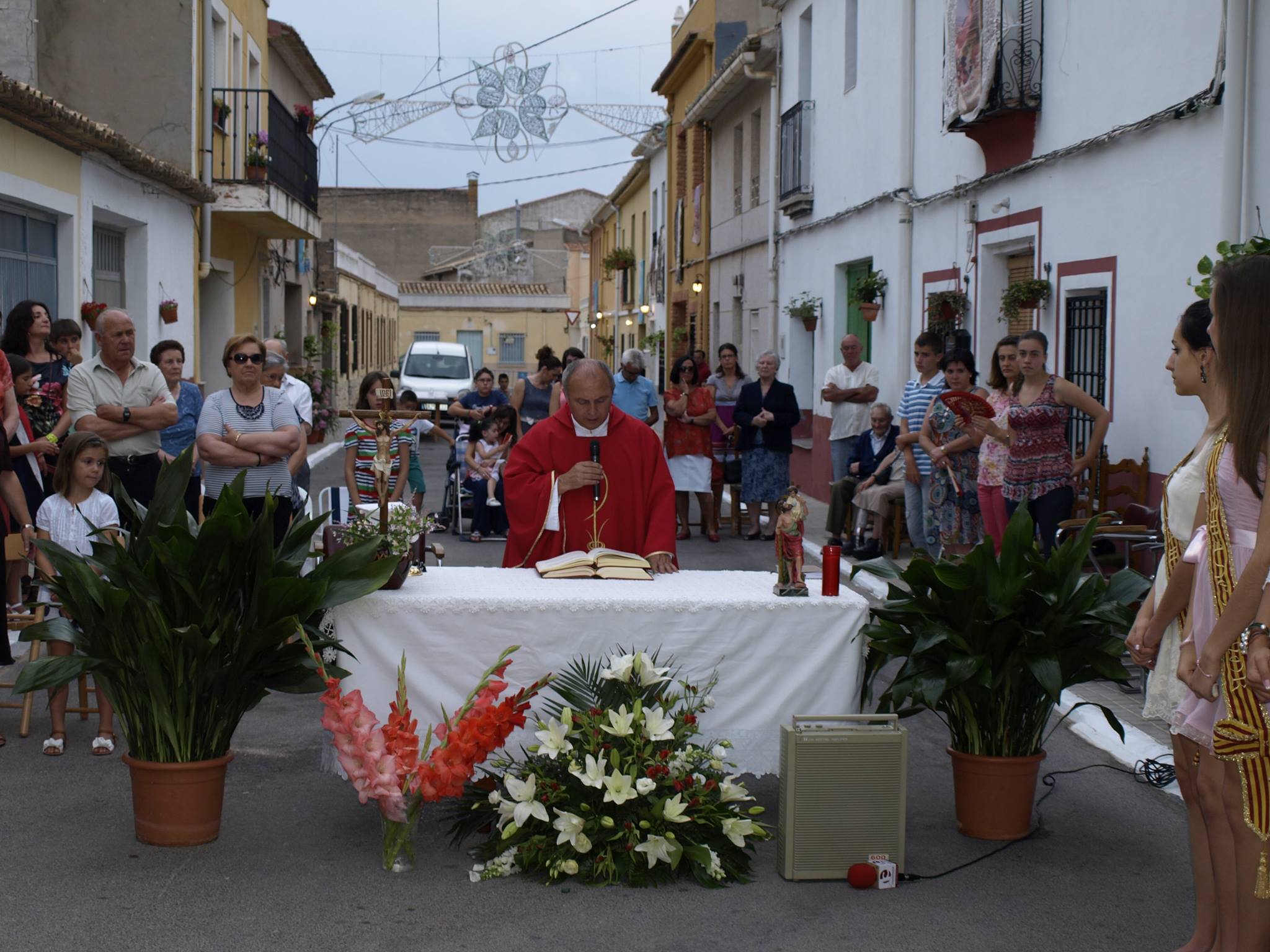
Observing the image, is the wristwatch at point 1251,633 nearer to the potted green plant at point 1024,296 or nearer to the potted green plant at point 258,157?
the potted green plant at point 1024,296

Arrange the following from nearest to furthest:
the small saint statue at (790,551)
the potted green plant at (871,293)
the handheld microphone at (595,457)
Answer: the small saint statue at (790,551)
the handheld microphone at (595,457)
the potted green plant at (871,293)

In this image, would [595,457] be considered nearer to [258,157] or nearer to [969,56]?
[969,56]

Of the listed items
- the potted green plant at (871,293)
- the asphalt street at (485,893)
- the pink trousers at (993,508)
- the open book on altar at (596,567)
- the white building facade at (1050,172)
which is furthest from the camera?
the potted green plant at (871,293)

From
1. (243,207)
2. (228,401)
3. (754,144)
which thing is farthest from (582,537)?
(754,144)

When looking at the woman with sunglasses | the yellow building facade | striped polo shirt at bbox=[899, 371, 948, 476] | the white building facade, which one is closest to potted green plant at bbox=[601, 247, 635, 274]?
the yellow building facade

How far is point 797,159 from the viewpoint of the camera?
18906 mm

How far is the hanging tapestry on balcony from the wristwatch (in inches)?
351

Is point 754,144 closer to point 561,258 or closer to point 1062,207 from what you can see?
point 1062,207

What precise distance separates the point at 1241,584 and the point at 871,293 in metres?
12.2

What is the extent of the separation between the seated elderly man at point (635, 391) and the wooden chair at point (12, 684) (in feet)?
24.2

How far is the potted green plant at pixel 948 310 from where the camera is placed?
43.4ft

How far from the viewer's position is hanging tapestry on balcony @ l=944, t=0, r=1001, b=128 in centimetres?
1171

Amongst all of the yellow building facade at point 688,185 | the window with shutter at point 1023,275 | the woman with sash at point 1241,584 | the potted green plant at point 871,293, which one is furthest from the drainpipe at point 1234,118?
the yellow building facade at point 688,185

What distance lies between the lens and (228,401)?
7.98m
